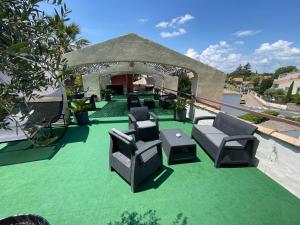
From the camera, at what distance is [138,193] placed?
2.82 m

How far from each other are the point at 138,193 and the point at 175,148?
129cm

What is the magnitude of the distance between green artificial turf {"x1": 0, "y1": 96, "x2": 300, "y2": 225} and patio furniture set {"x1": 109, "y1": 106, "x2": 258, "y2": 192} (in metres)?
0.20

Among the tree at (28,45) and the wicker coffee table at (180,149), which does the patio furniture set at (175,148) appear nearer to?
the wicker coffee table at (180,149)

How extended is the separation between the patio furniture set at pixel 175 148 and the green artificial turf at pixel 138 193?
201mm

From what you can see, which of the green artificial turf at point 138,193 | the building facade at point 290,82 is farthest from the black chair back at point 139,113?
the building facade at point 290,82

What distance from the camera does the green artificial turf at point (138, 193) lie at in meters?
2.43

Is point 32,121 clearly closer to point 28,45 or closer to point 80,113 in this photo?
point 28,45

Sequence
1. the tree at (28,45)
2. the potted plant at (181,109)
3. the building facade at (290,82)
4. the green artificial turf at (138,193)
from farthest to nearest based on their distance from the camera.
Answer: the building facade at (290,82), the potted plant at (181,109), the green artificial turf at (138,193), the tree at (28,45)

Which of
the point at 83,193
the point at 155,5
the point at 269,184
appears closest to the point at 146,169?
the point at 83,193

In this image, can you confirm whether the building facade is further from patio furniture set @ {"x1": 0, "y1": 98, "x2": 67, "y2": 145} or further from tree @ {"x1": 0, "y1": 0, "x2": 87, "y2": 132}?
tree @ {"x1": 0, "y1": 0, "x2": 87, "y2": 132}

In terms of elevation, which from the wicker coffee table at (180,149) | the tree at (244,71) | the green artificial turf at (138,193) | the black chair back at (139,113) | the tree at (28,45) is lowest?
the green artificial turf at (138,193)

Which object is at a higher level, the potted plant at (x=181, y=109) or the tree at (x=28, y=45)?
the tree at (x=28, y=45)

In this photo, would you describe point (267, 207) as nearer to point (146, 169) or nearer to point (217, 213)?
point (217, 213)

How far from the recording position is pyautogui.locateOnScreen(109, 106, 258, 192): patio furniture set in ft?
9.45
